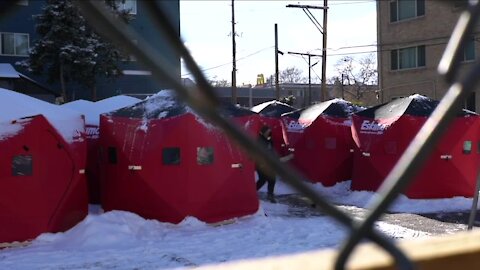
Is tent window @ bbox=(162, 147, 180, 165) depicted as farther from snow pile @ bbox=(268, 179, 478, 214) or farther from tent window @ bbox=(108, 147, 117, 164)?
snow pile @ bbox=(268, 179, 478, 214)

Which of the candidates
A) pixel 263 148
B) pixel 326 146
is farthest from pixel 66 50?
pixel 263 148

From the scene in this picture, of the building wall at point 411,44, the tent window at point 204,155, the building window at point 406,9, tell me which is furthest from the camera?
the building window at point 406,9

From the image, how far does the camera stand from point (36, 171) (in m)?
8.44

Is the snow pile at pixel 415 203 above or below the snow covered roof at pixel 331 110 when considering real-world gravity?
below

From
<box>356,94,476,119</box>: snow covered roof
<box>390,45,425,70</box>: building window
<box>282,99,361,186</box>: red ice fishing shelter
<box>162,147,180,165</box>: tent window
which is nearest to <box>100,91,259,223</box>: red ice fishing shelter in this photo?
<box>162,147,180,165</box>: tent window

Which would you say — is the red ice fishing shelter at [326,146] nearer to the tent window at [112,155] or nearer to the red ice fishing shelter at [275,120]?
the red ice fishing shelter at [275,120]

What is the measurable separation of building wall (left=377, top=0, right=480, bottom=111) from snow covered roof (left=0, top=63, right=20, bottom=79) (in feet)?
69.1

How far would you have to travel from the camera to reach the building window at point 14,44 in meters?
35.9

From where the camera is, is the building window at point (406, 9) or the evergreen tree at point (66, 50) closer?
the evergreen tree at point (66, 50)

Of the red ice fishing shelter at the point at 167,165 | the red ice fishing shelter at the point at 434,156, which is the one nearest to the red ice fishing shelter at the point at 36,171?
Answer: the red ice fishing shelter at the point at 167,165

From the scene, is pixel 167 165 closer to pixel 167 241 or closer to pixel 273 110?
pixel 167 241

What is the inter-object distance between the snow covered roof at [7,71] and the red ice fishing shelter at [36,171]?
24.9 m

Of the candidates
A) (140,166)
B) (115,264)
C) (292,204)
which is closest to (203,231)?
(140,166)

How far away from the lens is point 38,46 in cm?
3167
